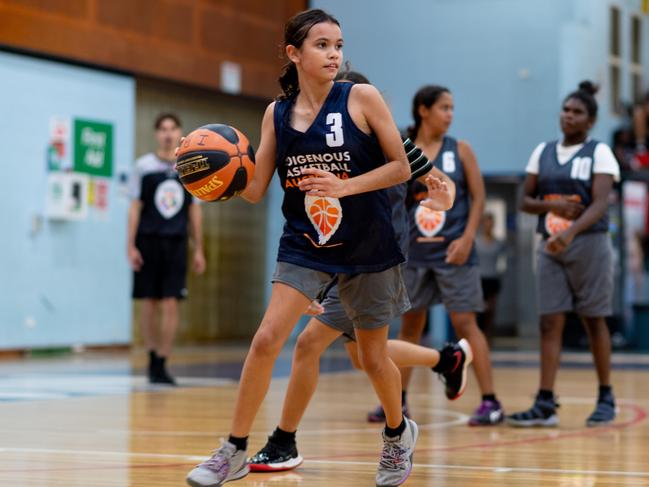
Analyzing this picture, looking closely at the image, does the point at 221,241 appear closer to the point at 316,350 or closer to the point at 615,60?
the point at 615,60

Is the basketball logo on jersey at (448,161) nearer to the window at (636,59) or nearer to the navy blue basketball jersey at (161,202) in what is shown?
the navy blue basketball jersey at (161,202)

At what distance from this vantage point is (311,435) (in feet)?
21.4

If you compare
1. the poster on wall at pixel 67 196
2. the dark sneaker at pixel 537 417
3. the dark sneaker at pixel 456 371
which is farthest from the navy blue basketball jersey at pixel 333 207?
the poster on wall at pixel 67 196

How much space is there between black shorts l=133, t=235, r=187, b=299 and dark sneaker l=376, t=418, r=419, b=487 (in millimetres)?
4945

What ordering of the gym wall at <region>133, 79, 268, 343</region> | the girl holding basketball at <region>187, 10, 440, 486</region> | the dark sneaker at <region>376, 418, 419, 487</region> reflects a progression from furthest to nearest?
the gym wall at <region>133, 79, 268, 343</region>, the dark sneaker at <region>376, 418, 419, 487</region>, the girl holding basketball at <region>187, 10, 440, 486</region>

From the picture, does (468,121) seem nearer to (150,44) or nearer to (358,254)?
(150,44)

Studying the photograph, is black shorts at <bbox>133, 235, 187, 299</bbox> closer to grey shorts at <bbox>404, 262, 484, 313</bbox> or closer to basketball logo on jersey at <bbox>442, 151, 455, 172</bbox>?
grey shorts at <bbox>404, 262, 484, 313</bbox>

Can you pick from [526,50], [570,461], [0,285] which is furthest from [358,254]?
[526,50]

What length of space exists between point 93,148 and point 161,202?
6.13 metres

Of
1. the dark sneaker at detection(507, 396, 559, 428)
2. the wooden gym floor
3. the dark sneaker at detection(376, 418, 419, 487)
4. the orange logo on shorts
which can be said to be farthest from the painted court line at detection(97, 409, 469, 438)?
the dark sneaker at detection(376, 418, 419, 487)

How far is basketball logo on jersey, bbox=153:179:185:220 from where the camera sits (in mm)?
9719

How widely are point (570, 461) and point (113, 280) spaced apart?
1120cm

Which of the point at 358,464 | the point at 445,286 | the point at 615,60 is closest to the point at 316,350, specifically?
the point at 358,464

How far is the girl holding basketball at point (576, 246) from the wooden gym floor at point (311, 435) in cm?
35
